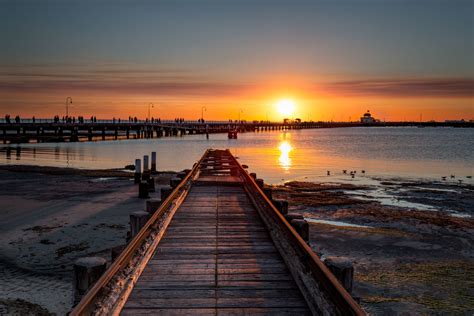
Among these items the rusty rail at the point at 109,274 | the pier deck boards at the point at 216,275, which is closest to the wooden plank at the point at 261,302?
the pier deck boards at the point at 216,275

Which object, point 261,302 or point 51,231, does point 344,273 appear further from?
point 51,231

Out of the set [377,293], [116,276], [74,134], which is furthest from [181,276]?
[74,134]

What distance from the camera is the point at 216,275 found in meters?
5.80

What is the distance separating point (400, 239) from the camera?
546 inches

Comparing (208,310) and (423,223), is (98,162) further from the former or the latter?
(208,310)

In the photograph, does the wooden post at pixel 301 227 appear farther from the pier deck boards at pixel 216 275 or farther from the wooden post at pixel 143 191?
the wooden post at pixel 143 191

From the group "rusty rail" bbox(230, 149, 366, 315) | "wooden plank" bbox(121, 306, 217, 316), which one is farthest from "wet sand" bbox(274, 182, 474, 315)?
"wooden plank" bbox(121, 306, 217, 316)

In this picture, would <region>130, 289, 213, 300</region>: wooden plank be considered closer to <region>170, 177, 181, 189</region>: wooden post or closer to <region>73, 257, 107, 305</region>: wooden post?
<region>73, 257, 107, 305</region>: wooden post

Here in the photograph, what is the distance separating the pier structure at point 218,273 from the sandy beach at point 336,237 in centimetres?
272

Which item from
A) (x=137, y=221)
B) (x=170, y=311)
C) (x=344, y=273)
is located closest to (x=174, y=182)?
(x=137, y=221)

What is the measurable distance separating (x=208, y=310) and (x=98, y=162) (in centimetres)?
4161

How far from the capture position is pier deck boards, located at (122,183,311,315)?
4801 millimetres

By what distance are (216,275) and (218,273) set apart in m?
0.08

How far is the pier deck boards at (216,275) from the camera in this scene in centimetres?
480
